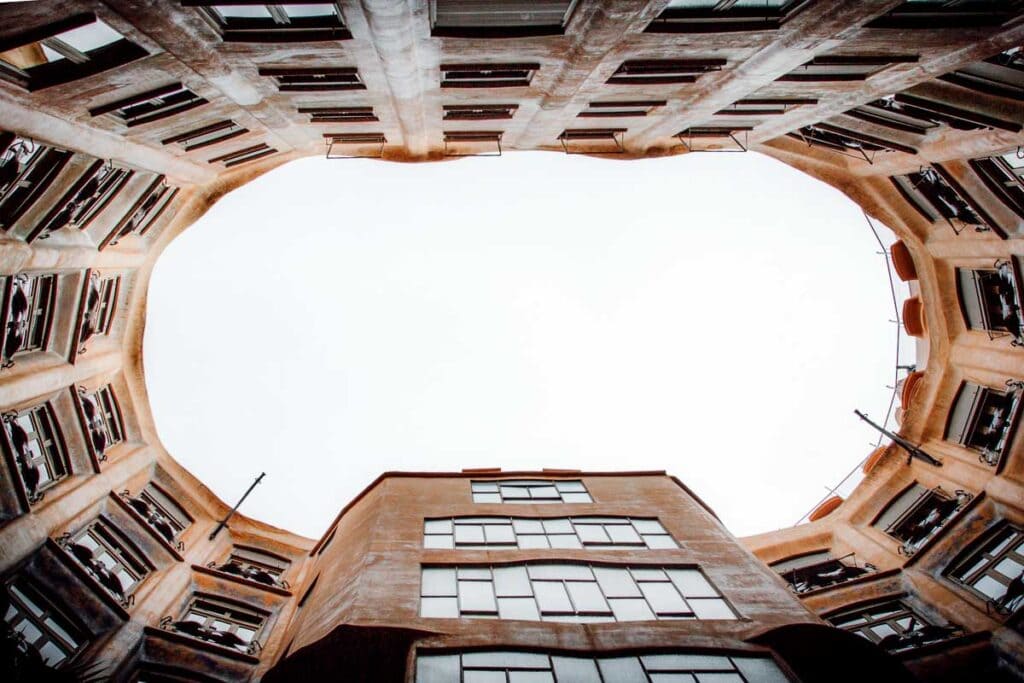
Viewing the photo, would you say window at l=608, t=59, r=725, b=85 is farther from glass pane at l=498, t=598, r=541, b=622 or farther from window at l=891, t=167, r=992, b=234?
glass pane at l=498, t=598, r=541, b=622

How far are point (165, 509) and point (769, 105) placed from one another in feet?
79.9

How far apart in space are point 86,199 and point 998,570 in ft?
A: 86.2

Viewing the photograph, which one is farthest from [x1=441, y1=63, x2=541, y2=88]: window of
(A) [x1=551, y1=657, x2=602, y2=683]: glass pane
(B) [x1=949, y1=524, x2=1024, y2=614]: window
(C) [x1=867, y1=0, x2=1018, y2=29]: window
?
(B) [x1=949, y1=524, x2=1024, y2=614]: window

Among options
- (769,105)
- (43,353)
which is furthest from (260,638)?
(769,105)

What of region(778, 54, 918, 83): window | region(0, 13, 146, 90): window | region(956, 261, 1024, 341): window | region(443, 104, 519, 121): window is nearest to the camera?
region(0, 13, 146, 90): window

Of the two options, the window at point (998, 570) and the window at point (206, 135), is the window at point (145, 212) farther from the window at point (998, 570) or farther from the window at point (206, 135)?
the window at point (998, 570)

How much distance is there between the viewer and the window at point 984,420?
17188mm

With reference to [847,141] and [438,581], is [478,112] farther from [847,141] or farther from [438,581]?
[438,581]

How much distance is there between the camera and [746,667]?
1041 centimetres

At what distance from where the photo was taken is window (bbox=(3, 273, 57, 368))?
14067 mm

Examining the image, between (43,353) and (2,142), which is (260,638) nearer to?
(43,353)

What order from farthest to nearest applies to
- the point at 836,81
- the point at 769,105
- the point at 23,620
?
the point at 769,105 → the point at 836,81 → the point at 23,620

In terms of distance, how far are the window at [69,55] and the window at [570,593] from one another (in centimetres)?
1235

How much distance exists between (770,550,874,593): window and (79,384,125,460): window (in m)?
24.0
